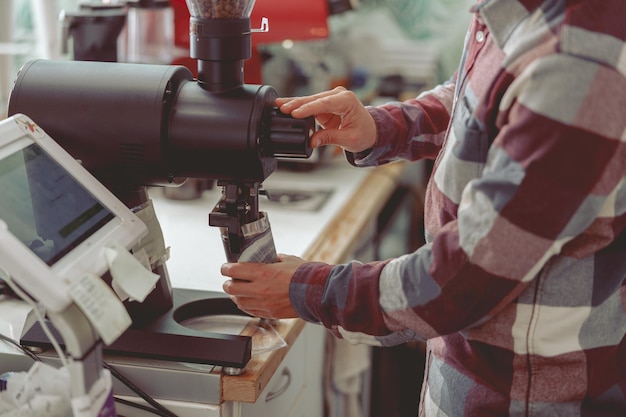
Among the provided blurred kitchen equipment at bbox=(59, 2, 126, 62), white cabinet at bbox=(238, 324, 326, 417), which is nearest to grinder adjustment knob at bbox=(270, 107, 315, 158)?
white cabinet at bbox=(238, 324, 326, 417)

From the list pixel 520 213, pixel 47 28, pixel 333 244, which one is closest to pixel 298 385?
pixel 333 244

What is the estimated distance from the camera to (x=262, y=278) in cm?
104

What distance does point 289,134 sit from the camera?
108 cm

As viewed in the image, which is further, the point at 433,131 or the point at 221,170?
the point at 433,131

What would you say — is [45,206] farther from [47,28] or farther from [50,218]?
[47,28]

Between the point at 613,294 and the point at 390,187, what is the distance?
1.39 m

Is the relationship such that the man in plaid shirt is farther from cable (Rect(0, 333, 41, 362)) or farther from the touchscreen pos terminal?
cable (Rect(0, 333, 41, 362))

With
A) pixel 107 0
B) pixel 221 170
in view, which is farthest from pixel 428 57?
pixel 221 170

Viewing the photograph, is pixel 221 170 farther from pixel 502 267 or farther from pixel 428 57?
pixel 428 57

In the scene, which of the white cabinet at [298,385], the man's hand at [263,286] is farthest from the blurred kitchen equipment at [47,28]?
the man's hand at [263,286]

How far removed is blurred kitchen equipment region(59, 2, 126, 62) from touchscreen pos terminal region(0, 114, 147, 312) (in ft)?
2.16

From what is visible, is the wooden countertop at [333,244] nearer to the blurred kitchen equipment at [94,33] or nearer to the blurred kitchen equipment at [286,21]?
the blurred kitchen equipment at [286,21]

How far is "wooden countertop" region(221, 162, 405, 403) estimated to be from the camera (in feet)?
3.71

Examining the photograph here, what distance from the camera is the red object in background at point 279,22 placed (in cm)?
141
